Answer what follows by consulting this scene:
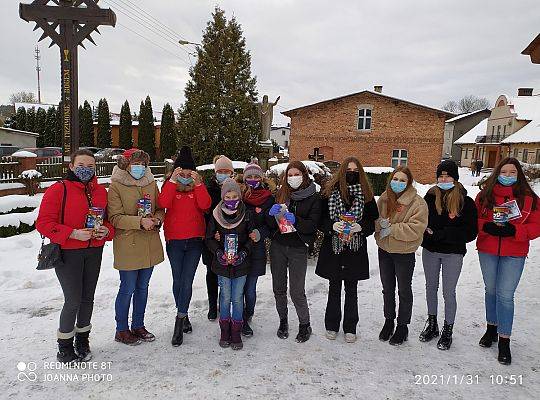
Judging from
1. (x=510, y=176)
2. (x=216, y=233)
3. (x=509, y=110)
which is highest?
(x=509, y=110)

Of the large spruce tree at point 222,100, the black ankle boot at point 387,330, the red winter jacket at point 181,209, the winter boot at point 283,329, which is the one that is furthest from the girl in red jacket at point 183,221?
the large spruce tree at point 222,100

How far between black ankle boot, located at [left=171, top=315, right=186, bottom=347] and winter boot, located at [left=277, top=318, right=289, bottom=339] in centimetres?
106

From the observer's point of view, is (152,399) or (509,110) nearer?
(152,399)

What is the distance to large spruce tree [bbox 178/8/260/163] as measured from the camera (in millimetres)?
17312

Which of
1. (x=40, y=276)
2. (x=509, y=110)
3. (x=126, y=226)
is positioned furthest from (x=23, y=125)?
(x=509, y=110)

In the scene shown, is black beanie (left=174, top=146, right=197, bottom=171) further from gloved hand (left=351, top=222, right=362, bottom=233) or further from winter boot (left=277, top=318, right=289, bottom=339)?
winter boot (left=277, top=318, right=289, bottom=339)

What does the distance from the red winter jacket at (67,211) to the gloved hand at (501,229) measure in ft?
12.4

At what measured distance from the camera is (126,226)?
11.9ft

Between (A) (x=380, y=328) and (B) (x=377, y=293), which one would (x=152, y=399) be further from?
(B) (x=377, y=293)

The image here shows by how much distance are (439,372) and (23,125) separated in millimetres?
47694

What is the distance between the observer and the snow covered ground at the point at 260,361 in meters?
3.19

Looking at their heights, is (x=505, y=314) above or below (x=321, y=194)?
below

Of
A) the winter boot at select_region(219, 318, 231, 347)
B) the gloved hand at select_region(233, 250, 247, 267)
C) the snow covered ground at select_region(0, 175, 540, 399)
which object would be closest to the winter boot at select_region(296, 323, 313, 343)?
the snow covered ground at select_region(0, 175, 540, 399)

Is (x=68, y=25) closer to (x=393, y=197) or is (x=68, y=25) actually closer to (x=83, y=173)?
(x=83, y=173)
